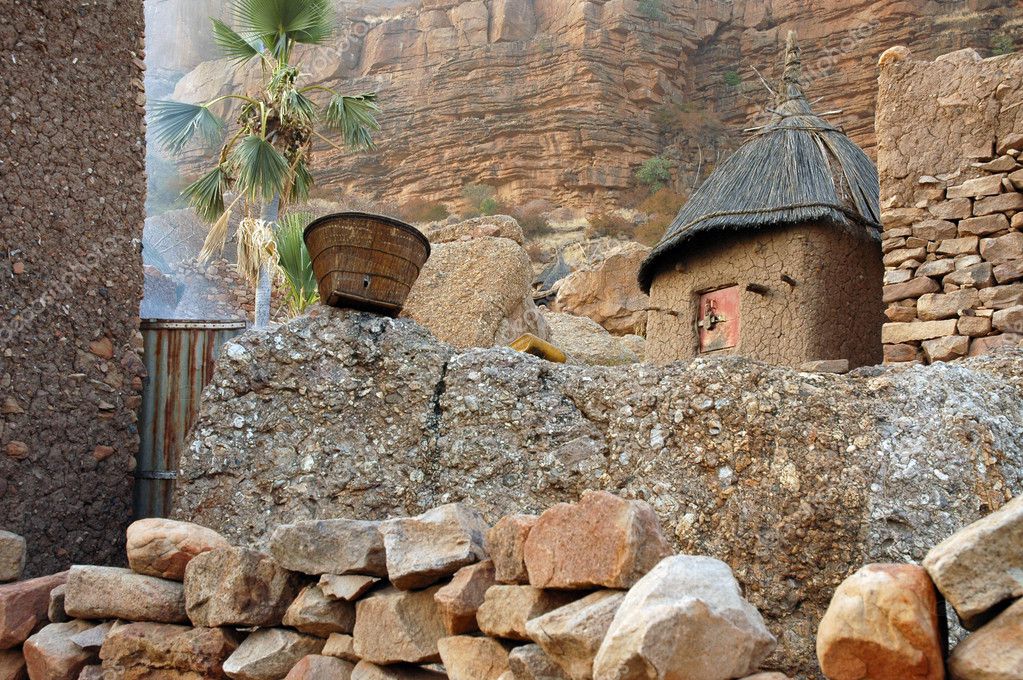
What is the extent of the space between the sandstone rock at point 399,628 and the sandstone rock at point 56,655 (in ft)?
4.12

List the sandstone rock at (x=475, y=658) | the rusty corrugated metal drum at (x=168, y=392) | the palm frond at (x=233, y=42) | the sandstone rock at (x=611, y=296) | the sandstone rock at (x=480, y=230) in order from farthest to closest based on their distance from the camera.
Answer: the sandstone rock at (x=611, y=296) < the sandstone rock at (x=480, y=230) < the palm frond at (x=233, y=42) < the rusty corrugated metal drum at (x=168, y=392) < the sandstone rock at (x=475, y=658)

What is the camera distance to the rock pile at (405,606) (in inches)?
85.7

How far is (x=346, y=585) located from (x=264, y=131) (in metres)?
9.78

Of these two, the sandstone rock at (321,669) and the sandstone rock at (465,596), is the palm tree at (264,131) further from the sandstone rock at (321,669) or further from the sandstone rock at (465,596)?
the sandstone rock at (465,596)

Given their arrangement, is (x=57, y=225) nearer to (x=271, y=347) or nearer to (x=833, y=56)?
(x=271, y=347)

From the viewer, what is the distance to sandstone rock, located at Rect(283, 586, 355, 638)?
318cm

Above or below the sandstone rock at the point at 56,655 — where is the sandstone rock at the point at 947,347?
above

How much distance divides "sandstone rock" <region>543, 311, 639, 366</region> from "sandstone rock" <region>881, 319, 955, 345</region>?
5183 mm

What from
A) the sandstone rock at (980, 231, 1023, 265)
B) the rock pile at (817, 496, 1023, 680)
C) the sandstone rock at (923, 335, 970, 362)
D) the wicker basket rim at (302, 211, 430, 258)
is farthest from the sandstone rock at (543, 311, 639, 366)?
the rock pile at (817, 496, 1023, 680)

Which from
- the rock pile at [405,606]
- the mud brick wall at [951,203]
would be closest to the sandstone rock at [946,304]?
the mud brick wall at [951,203]

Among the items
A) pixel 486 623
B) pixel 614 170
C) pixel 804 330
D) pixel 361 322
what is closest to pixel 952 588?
pixel 486 623

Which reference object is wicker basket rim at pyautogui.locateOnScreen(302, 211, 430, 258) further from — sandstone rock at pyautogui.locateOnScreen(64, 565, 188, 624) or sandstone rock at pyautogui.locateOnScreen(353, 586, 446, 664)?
→ sandstone rock at pyautogui.locateOnScreen(353, 586, 446, 664)

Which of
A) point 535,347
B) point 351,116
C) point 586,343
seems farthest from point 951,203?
point 351,116

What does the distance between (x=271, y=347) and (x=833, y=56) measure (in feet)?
102
